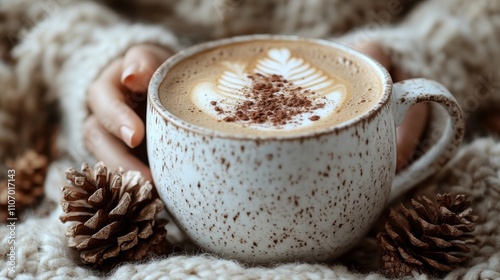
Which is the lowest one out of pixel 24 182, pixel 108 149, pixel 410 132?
pixel 24 182

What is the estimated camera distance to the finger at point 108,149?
25.8 inches

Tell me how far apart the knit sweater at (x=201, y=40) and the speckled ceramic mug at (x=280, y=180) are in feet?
0.53

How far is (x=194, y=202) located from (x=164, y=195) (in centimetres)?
5

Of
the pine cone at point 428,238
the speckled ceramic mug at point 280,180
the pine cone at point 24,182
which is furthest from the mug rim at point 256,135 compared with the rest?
the pine cone at point 24,182

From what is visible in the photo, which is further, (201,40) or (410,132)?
(201,40)

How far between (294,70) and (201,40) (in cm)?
35

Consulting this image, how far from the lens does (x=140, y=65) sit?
68cm

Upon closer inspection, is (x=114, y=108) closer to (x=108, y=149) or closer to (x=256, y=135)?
(x=108, y=149)

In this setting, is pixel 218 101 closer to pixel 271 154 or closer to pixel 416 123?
pixel 271 154

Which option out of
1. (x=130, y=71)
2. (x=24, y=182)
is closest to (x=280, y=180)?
(x=130, y=71)

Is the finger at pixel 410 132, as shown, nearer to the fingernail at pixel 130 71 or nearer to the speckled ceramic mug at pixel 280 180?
the speckled ceramic mug at pixel 280 180

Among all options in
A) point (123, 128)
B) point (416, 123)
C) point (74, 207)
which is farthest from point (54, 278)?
point (416, 123)

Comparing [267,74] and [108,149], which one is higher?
[267,74]

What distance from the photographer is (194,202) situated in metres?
0.50
